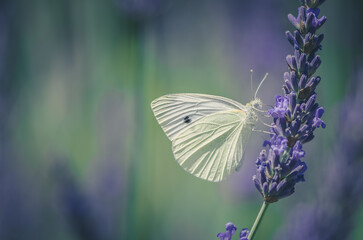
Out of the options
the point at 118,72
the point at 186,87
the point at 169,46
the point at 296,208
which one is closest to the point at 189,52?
the point at 169,46

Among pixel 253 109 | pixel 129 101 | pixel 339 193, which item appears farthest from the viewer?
pixel 129 101

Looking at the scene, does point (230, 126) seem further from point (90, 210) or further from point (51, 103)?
point (51, 103)

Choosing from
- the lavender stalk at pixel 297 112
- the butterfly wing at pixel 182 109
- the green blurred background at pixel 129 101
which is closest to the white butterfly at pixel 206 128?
the butterfly wing at pixel 182 109

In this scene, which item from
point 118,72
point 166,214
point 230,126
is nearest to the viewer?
point 230,126

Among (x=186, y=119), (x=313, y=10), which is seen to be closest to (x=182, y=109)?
(x=186, y=119)

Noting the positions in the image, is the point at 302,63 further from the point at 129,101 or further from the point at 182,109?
the point at 129,101

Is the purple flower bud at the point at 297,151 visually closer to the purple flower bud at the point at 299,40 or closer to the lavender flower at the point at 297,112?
the lavender flower at the point at 297,112

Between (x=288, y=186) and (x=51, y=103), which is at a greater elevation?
(x=51, y=103)

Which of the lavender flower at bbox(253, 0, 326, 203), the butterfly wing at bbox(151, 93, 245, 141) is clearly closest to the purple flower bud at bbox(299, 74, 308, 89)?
the lavender flower at bbox(253, 0, 326, 203)

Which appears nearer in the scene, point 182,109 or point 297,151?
point 297,151
